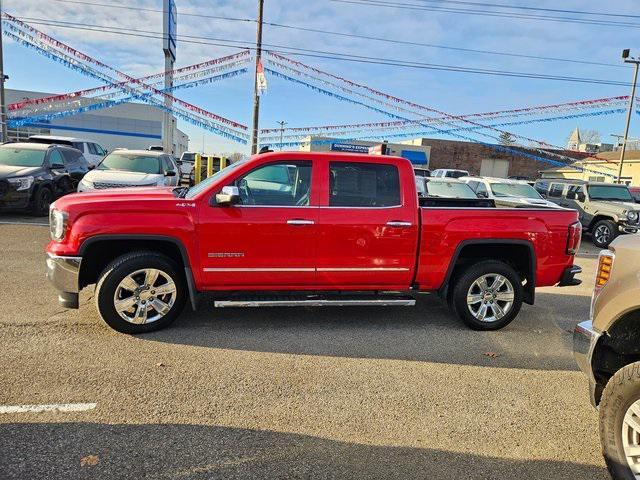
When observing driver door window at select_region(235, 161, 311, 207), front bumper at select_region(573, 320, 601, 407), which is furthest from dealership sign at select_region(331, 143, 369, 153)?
front bumper at select_region(573, 320, 601, 407)

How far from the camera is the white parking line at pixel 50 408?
3176mm

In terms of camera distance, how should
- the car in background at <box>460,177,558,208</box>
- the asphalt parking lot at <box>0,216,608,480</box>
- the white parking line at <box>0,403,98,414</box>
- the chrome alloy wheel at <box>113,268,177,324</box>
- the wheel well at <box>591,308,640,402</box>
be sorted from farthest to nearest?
1. the car in background at <box>460,177,558,208</box>
2. the chrome alloy wheel at <box>113,268,177,324</box>
3. the white parking line at <box>0,403,98,414</box>
4. the wheel well at <box>591,308,640,402</box>
5. the asphalt parking lot at <box>0,216,608,480</box>

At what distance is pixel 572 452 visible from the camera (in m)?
3.02

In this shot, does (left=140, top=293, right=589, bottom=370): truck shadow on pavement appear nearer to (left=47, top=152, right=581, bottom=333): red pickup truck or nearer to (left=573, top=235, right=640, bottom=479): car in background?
(left=47, top=152, right=581, bottom=333): red pickup truck

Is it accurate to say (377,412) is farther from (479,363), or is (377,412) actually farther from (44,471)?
(44,471)

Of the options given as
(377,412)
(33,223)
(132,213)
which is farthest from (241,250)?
(33,223)

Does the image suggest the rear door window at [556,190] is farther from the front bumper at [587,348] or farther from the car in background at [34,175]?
the car in background at [34,175]

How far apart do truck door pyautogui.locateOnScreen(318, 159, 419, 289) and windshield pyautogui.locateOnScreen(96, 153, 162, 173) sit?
26.1 feet

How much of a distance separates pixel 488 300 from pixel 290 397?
8.91ft

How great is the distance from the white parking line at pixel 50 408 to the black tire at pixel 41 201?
30.8 ft

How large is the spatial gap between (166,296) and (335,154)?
223 centimetres

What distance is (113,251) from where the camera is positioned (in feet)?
15.7

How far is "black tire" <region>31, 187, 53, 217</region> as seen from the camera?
440 inches

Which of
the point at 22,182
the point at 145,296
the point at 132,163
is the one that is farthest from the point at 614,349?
the point at 22,182
